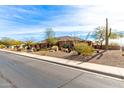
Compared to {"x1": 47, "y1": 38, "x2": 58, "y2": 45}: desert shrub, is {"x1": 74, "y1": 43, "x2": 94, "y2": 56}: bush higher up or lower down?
lower down

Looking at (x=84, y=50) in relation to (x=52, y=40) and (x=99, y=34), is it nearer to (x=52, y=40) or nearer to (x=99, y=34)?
(x=99, y=34)

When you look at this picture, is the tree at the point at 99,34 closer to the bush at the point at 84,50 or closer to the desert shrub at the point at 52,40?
the desert shrub at the point at 52,40

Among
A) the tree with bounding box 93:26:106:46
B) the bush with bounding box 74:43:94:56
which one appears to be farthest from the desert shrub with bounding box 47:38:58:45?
the bush with bounding box 74:43:94:56

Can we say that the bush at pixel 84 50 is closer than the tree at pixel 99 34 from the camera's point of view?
Yes

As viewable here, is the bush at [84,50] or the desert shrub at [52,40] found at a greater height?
the desert shrub at [52,40]

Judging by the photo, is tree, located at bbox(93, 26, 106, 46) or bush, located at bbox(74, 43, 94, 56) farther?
tree, located at bbox(93, 26, 106, 46)

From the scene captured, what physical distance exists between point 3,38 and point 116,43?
9749 centimetres

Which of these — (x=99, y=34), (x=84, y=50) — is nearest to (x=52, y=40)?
(x=99, y=34)

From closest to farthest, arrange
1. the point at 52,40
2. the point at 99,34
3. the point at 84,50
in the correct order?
the point at 84,50
the point at 99,34
the point at 52,40

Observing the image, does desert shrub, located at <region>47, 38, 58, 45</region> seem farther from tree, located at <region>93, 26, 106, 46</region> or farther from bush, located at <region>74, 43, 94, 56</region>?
bush, located at <region>74, 43, 94, 56</region>

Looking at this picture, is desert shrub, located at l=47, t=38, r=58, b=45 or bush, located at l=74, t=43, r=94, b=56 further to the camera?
desert shrub, located at l=47, t=38, r=58, b=45

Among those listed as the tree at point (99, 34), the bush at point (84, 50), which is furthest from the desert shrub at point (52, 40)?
the bush at point (84, 50)

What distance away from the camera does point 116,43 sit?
36531mm
